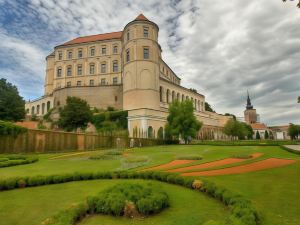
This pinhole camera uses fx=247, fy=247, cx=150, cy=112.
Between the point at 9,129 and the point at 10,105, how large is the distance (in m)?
31.3

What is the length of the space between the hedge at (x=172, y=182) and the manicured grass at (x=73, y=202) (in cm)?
25

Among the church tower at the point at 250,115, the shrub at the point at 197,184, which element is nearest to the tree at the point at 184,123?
the shrub at the point at 197,184

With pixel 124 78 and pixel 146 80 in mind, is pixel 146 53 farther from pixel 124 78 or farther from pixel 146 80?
pixel 124 78

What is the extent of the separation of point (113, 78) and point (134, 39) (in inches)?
645

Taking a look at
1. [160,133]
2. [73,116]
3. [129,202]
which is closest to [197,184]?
[129,202]

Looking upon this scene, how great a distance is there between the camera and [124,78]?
58.4 meters

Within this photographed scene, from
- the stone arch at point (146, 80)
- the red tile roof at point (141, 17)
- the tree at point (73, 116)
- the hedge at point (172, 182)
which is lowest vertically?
the hedge at point (172, 182)

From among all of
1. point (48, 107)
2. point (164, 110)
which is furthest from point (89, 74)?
point (164, 110)

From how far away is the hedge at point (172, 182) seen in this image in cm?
462

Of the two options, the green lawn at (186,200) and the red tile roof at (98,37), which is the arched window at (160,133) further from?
the green lawn at (186,200)

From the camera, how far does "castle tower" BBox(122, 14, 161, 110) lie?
55125 millimetres

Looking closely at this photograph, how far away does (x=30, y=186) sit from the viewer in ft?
28.7

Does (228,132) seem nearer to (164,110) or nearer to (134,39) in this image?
(164,110)

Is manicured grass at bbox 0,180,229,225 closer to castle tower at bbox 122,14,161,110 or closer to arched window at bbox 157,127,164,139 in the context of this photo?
arched window at bbox 157,127,164,139
